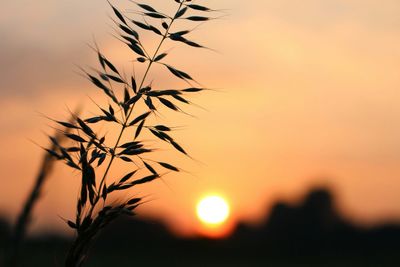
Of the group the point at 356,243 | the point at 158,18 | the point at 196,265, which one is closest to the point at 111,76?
the point at 158,18

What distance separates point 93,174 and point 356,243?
72090mm

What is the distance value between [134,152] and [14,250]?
0.77 meters

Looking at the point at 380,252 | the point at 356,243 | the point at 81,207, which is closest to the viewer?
the point at 81,207

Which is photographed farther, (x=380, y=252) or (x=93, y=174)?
(x=380, y=252)

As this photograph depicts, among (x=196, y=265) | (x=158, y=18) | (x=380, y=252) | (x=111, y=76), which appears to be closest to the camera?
(x=111, y=76)

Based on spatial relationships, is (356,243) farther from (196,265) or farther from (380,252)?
(196,265)

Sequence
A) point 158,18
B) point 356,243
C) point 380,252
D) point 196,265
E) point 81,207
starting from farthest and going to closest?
point 356,243, point 380,252, point 196,265, point 158,18, point 81,207

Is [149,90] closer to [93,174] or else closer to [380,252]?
[93,174]

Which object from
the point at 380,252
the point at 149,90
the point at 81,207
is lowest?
the point at 81,207

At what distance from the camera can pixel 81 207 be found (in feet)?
12.2

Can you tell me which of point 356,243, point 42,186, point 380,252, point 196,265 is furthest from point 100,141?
point 356,243

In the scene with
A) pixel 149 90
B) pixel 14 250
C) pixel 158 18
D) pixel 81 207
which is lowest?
pixel 14 250

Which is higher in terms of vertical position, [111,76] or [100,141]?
[111,76]

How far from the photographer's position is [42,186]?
13.4 ft
